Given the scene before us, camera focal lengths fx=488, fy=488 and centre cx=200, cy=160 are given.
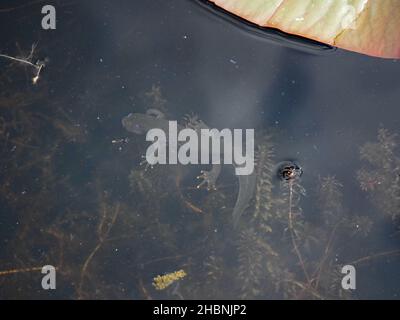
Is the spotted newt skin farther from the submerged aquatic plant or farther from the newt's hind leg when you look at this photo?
the submerged aquatic plant

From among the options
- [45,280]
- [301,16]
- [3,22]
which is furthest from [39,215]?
[301,16]

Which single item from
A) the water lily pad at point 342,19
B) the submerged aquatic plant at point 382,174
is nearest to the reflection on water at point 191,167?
the submerged aquatic plant at point 382,174

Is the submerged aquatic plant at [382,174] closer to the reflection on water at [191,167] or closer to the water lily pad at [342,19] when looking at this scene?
the reflection on water at [191,167]

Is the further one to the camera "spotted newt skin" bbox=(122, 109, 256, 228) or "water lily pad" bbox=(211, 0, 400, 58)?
"spotted newt skin" bbox=(122, 109, 256, 228)

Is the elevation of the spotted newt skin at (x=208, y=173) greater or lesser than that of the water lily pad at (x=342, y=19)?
lesser

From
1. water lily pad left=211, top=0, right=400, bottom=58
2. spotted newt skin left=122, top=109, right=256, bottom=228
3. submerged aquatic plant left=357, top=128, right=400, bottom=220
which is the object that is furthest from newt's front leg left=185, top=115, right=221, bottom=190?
submerged aquatic plant left=357, top=128, right=400, bottom=220

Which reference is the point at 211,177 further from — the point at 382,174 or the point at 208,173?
the point at 382,174

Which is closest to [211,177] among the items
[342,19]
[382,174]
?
[382,174]

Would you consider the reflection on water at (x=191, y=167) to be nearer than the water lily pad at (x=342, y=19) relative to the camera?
No

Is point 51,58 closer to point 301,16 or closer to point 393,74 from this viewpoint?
point 301,16
